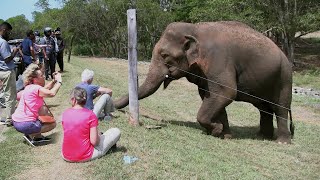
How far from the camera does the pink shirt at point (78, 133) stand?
654cm

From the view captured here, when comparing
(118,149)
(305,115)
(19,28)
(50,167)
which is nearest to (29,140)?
(50,167)

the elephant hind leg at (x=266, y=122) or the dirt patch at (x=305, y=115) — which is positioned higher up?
the elephant hind leg at (x=266, y=122)

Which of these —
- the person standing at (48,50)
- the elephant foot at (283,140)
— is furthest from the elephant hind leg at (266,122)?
the person standing at (48,50)

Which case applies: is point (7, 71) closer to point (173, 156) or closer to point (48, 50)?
point (173, 156)

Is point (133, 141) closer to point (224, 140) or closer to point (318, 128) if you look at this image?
point (224, 140)

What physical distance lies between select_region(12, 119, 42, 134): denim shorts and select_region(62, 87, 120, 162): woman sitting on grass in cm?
122

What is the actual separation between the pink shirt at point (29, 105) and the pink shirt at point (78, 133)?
52.4 inches

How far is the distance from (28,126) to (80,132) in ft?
5.35

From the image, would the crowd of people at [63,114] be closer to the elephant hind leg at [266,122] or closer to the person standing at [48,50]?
the elephant hind leg at [266,122]

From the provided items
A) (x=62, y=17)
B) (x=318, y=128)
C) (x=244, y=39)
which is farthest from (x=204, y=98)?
(x=62, y=17)

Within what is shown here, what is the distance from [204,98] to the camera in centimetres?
1008

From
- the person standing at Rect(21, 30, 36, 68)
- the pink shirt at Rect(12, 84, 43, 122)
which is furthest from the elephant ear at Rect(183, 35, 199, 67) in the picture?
the person standing at Rect(21, 30, 36, 68)

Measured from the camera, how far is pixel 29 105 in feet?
25.5

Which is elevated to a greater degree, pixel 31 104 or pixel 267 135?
pixel 31 104
